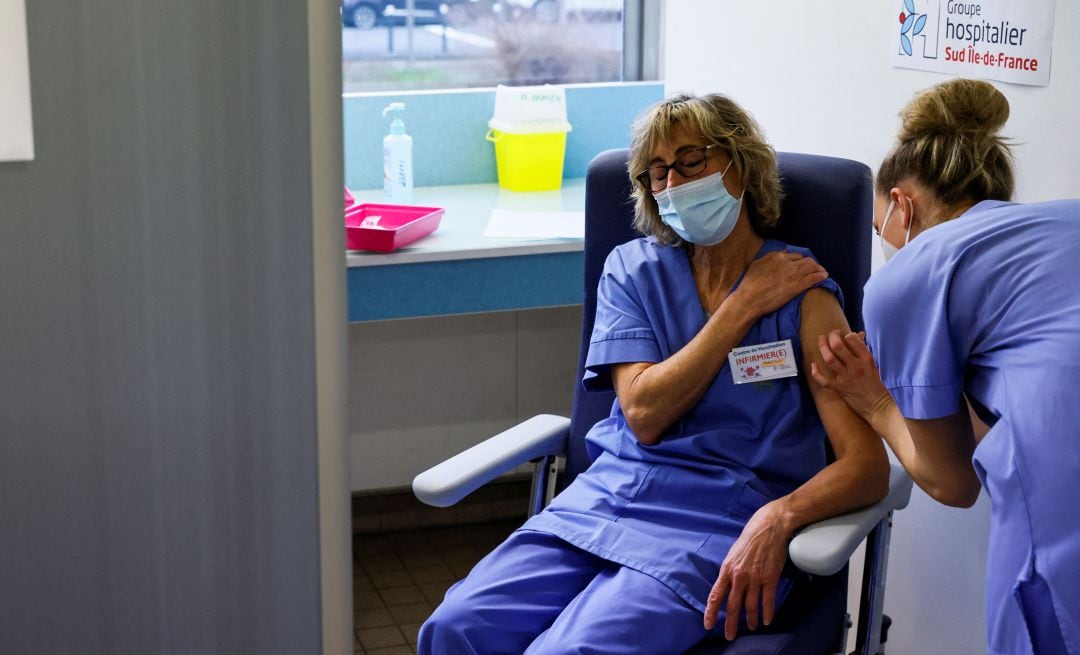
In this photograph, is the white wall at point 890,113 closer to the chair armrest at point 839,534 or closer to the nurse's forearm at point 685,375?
the chair armrest at point 839,534

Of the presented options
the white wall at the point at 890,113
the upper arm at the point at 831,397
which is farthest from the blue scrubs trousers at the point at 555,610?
the white wall at the point at 890,113

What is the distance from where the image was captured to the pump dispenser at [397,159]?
2.99m

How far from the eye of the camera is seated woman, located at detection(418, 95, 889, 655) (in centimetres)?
169

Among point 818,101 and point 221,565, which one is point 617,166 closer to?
point 818,101

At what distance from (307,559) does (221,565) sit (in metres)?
0.07

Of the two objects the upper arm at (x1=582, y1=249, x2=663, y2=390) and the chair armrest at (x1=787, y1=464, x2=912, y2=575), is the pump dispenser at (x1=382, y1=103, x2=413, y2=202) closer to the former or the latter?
the upper arm at (x1=582, y1=249, x2=663, y2=390)

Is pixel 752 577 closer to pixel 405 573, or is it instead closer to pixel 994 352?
pixel 994 352

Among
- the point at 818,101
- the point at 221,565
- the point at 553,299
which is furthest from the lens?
the point at 553,299

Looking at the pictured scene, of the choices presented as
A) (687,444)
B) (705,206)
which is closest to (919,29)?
(705,206)

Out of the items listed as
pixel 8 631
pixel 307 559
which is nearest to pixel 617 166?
pixel 307 559

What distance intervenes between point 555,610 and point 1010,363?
0.74 meters

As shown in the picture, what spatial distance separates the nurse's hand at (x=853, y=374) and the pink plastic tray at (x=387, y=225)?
1.05m

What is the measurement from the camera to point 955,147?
1.55m

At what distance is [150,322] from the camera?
3.09ft
